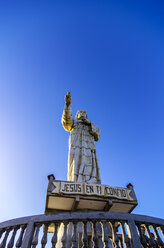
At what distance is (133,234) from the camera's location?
353 centimetres

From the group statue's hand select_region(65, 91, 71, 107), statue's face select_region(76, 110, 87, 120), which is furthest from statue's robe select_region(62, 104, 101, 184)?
statue's face select_region(76, 110, 87, 120)

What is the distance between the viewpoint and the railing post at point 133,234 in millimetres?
3370

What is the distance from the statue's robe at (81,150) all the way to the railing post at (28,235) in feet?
12.8

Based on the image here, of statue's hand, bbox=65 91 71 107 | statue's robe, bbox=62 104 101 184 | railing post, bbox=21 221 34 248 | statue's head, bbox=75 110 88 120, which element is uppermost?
statue's head, bbox=75 110 88 120

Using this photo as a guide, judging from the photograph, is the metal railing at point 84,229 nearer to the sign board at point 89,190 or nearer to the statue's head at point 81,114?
the sign board at point 89,190

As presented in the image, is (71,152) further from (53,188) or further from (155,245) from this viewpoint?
(155,245)

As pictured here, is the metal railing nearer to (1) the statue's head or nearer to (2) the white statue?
(2) the white statue

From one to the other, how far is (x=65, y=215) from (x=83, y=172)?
165 inches

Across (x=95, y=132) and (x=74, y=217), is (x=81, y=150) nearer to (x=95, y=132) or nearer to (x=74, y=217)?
(x=95, y=132)

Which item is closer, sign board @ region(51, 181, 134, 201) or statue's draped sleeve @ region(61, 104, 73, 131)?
sign board @ region(51, 181, 134, 201)

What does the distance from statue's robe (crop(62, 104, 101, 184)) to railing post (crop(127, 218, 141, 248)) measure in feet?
12.6

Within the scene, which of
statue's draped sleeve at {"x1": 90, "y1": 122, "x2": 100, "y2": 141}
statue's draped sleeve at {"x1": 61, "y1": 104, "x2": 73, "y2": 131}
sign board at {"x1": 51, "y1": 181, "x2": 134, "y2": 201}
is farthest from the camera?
statue's draped sleeve at {"x1": 90, "y1": 122, "x2": 100, "y2": 141}

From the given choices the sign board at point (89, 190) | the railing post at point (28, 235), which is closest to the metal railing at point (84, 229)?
the railing post at point (28, 235)

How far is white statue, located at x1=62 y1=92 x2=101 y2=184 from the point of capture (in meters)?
7.88
